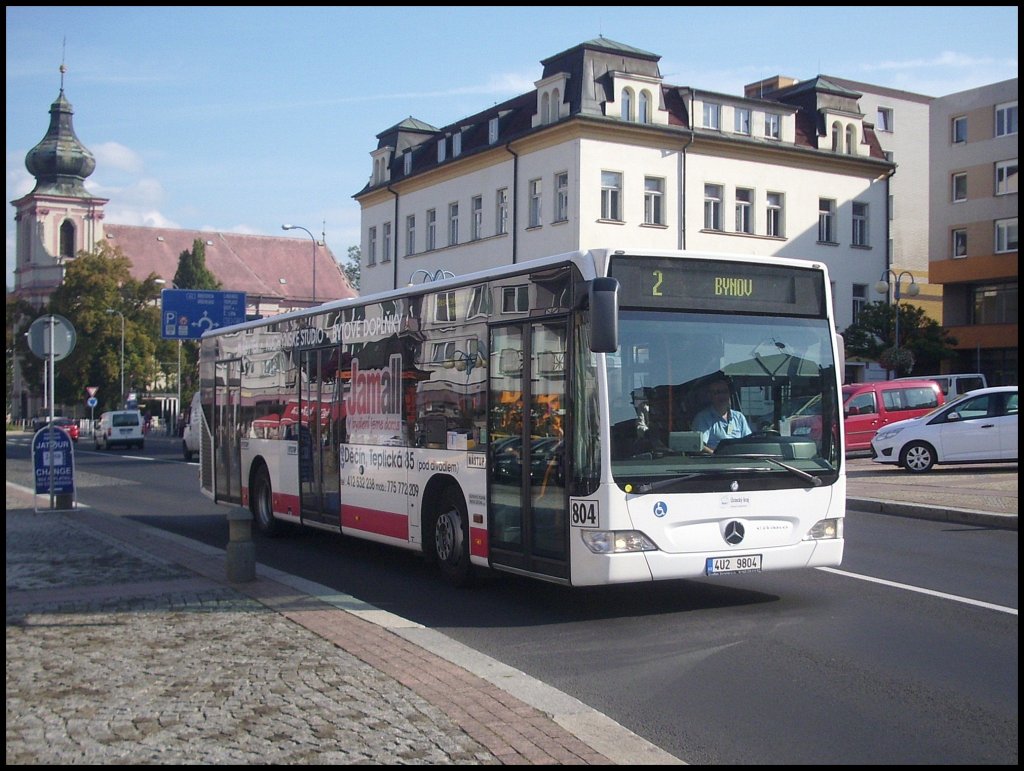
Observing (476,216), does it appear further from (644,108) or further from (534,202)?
(644,108)

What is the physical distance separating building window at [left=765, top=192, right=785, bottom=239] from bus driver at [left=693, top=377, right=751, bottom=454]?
4213 centimetres

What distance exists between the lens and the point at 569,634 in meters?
8.94

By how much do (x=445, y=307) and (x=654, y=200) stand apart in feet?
119

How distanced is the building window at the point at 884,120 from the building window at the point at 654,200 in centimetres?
2980

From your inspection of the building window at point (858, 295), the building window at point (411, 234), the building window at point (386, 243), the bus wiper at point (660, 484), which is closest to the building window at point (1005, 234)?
the building window at point (858, 295)

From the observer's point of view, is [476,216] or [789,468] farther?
[476,216]

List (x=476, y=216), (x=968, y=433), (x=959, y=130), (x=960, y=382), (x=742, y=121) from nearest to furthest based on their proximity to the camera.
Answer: (x=968, y=433)
(x=960, y=382)
(x=742, y=121)
(x=476, y=216)
(x=959, y=130)

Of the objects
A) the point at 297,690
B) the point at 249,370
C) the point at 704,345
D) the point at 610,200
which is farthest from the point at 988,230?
the point at 297,690

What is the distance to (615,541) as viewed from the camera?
29.2 ft

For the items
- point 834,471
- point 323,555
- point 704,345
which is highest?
point 704,345

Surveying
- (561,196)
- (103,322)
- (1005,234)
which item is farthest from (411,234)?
(103,322)

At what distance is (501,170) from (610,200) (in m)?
5.60

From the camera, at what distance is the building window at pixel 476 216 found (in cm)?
5012

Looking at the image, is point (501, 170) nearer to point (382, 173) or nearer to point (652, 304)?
point (382, 173)
